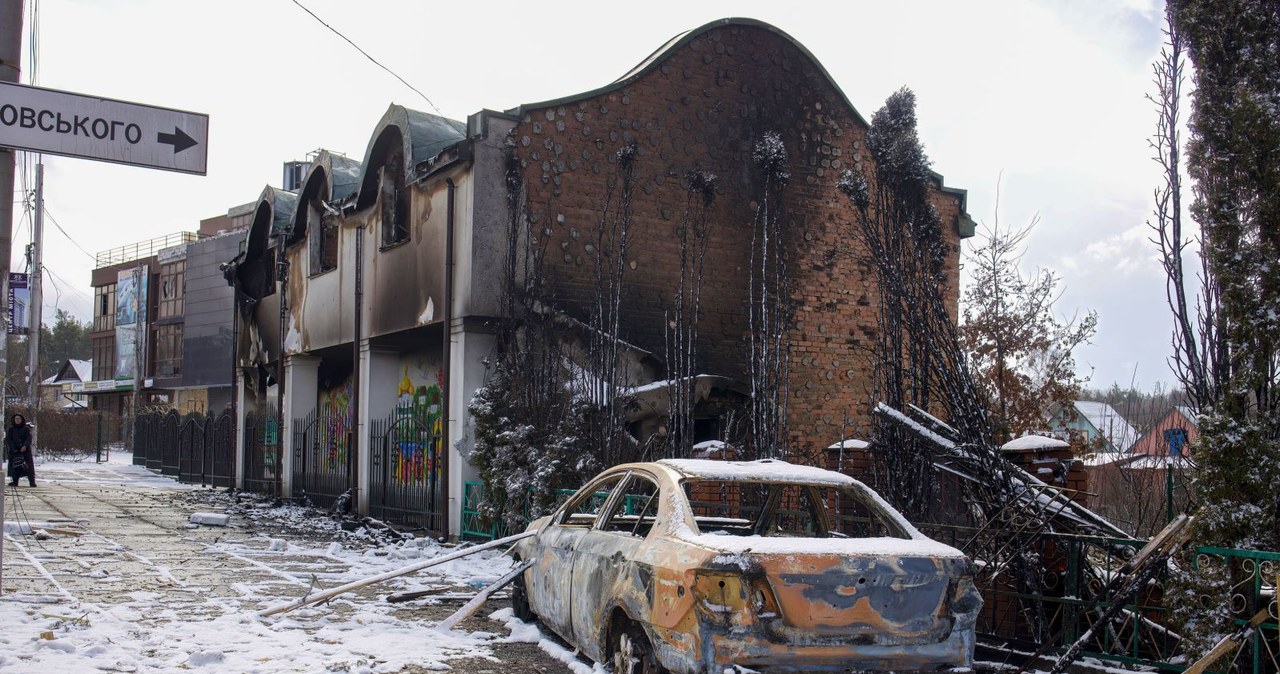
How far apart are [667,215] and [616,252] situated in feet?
4.03

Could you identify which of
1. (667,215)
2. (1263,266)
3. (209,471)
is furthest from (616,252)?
(209,471)

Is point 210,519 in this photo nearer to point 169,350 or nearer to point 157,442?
point 157,442

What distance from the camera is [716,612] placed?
17.9ft

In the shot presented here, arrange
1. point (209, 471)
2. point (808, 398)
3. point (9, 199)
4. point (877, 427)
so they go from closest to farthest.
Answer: point (9, 199), point (877, 427), point (808, 398), point (209, 471)

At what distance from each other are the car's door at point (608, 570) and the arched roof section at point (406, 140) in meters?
9.80

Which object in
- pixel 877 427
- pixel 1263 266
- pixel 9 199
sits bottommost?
pixel 877 427

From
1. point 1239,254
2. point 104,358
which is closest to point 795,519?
point 1239,254

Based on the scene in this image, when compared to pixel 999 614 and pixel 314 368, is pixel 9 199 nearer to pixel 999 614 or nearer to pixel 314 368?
pixel 999 614

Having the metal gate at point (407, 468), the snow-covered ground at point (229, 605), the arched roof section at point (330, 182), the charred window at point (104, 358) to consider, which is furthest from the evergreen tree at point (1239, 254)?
the charred window at point (104, 358)

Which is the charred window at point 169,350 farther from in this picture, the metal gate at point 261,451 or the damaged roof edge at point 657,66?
the damaged roof edge at point 657,66

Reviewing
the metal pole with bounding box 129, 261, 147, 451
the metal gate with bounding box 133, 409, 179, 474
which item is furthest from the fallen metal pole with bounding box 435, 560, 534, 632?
the metal pole with bounding box 129, 261, 147, 451

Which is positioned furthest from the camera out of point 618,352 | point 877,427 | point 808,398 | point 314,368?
point 314,368

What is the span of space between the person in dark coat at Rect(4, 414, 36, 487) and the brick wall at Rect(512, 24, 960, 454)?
1450cm

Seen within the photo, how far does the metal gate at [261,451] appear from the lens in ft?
84.7
